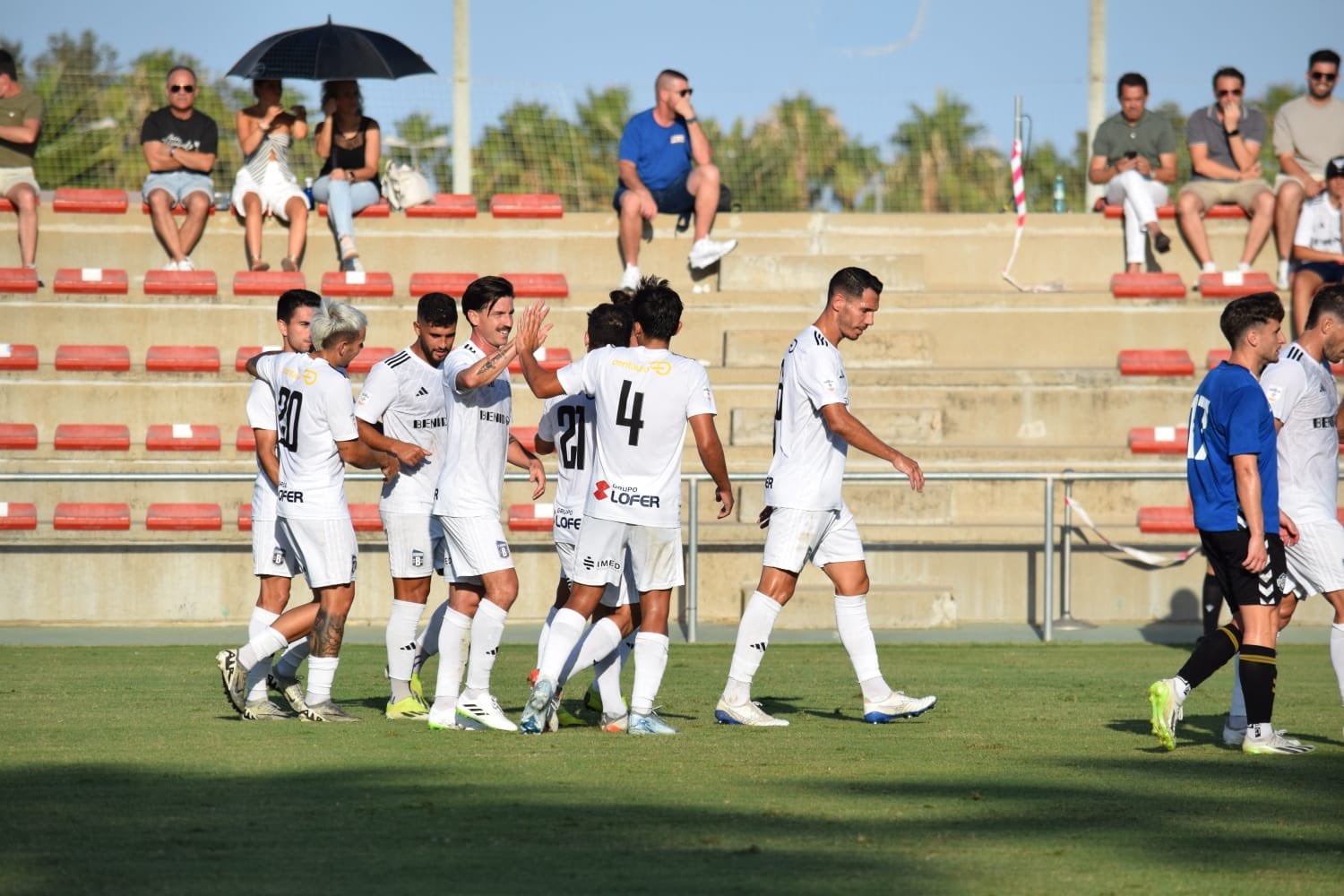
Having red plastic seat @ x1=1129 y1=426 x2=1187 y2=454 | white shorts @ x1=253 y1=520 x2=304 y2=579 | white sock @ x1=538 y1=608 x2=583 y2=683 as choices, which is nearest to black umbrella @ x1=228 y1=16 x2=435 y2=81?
red plastic seat @ x1=1129 y1=426 x2=1187 y2=454

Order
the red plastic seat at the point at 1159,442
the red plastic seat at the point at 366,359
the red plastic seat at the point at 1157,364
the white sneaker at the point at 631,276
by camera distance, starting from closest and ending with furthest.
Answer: the red plastic seat at the point at 1159,442, the red plastic seat at the point at 366,359, the red plastic seat at the point at 1157,364, the white sneaker at the point at 631,276

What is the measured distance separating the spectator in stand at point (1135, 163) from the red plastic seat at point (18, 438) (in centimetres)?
1143

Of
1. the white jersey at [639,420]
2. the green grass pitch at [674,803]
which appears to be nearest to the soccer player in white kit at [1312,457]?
the green grass pitch at [674,803]

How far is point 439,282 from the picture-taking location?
17844 millimetres

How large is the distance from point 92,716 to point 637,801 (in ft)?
13.1

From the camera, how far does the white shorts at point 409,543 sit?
932 cm

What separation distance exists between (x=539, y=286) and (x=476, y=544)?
30.8ft

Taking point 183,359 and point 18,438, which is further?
point 183,359

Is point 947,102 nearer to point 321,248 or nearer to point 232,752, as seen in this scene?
point 321,248

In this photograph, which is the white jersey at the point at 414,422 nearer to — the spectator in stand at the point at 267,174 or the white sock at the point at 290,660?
the white sock at the point at 290,660

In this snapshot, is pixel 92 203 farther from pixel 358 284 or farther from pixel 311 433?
pixel 311 433

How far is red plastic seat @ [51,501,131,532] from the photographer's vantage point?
49.9ft

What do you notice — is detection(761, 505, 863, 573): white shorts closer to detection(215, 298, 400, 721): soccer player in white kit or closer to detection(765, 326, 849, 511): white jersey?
detection(765, 326, 849, 511): white jersey

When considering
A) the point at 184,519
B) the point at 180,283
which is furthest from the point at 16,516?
the point at 180,283
